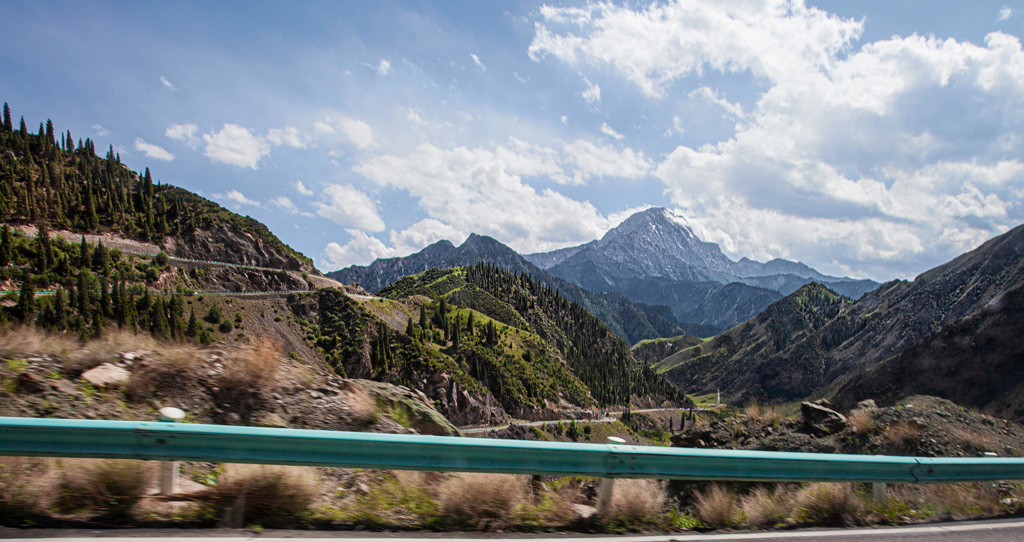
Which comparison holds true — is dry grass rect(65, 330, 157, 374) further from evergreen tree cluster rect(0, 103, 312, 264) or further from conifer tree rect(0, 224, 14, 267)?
evergreen tree cluster rect(0, 103, 312, 264)

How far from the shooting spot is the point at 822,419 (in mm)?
11672

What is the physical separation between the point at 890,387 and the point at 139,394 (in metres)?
168

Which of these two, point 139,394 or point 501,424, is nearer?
point 139,394

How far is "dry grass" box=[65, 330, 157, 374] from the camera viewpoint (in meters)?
6.97

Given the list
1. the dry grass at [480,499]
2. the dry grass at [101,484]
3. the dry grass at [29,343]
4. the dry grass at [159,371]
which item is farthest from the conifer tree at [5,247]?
the dry grass at [480,499]

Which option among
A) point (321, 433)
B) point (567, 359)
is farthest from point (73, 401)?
point (567, 359)

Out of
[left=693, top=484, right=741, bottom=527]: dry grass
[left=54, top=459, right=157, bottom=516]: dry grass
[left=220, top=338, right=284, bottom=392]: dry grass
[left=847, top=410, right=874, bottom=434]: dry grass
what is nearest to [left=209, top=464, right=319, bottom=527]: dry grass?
[left=54, top=459, right=157, bottom=516]: dry grass

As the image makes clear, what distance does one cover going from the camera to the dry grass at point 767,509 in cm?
620

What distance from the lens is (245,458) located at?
4.75 m

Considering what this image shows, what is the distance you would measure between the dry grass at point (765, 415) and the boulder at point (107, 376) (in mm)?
12802

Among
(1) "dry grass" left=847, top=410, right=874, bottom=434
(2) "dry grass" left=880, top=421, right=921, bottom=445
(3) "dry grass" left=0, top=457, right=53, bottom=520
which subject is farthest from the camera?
(1) "dry grass" left=847, top=410, right=874, bottom=434

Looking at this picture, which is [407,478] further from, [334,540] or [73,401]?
[73,401]

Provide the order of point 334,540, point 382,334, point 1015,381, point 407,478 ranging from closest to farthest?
point 334,540
point 407,478
point 1015,381
point 382,334

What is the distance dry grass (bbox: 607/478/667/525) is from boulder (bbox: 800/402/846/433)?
735 cm
